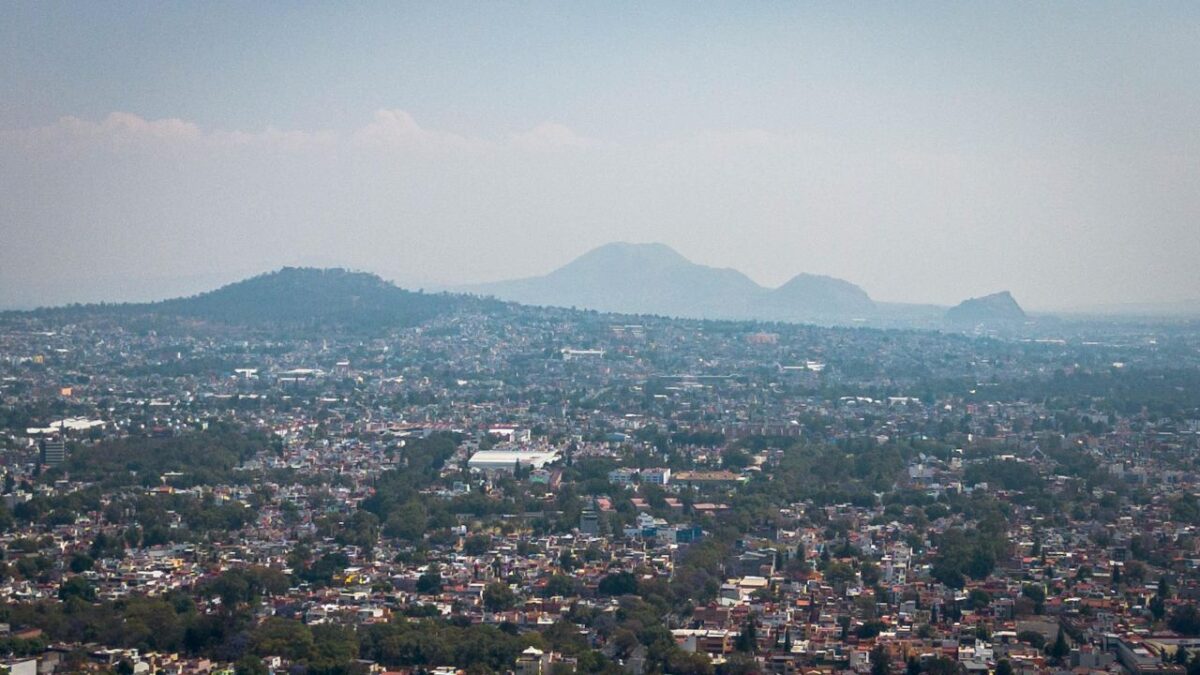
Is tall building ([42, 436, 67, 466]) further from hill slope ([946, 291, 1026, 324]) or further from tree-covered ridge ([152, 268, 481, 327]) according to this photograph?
hill slope ([946, 291, 1026, 324])

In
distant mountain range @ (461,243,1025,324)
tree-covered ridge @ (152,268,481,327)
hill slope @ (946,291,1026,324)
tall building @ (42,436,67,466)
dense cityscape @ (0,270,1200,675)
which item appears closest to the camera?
dense cityscape @ (0,270,1200,675)

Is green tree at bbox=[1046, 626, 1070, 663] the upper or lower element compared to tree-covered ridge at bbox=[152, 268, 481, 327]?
lower

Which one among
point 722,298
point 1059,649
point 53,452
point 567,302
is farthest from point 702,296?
point 1059,649

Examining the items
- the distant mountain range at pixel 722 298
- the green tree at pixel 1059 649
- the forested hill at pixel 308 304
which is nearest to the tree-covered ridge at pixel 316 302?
the forested hill at pixel 308 304

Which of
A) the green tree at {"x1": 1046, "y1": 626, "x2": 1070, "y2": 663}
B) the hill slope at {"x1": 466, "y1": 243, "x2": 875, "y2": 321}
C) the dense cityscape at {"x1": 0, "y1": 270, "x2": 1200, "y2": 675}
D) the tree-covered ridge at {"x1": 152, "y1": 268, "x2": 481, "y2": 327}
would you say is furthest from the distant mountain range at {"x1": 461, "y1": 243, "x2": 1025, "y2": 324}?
the green tree at {"x1": 1046, "y1": 626, "x2": 1070, "y2": 663}

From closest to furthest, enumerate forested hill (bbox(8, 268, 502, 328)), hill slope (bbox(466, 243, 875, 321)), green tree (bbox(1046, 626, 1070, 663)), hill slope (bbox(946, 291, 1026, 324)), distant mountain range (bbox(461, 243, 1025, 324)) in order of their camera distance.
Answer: green tree (bbox(1046, 626, 1070, 663)) → forested hill (bbox(8, 268, 502, 328)) → hill slope (bbox(946, 291, 1026, 324)) → distant mountain range (bbox(461, 243, 1025, 324)) → hill slope (bbox(466, 243, 875, 321))

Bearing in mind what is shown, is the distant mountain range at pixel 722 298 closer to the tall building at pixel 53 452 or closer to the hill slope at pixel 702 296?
the hill slope at pixel 702 296
